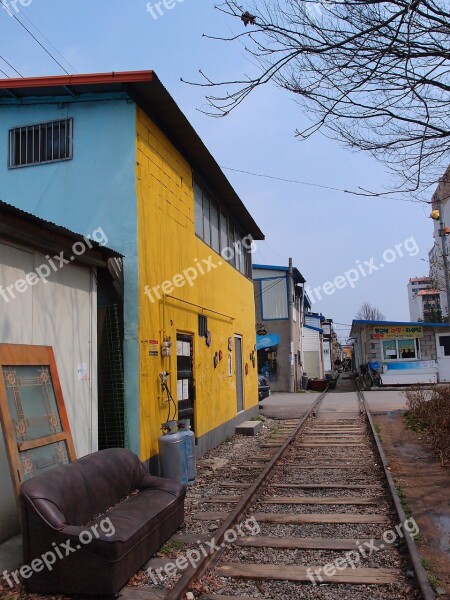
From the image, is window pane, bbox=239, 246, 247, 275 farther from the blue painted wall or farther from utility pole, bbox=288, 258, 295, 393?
utility pole, bbox=288, 258, 295, 393

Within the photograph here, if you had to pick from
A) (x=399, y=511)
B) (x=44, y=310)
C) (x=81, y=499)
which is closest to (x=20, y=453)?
(x=81, y=499)

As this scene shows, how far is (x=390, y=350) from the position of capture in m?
29.4

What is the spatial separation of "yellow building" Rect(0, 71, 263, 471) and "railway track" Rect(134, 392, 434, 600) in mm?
1672

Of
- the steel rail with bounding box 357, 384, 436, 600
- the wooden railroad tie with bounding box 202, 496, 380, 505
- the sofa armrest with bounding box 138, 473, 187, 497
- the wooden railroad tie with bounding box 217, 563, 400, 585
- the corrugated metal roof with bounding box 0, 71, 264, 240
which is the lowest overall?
the wooden railroad tie with bounding box 217, 563, 400, 585

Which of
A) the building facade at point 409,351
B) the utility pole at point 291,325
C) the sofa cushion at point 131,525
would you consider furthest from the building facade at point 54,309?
the building facade at point 409,351

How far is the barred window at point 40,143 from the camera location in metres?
8.72

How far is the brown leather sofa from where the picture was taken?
427 cm

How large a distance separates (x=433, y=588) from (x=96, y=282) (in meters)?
5.35

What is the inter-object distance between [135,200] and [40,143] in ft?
6.95

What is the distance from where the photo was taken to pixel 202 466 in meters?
9.76

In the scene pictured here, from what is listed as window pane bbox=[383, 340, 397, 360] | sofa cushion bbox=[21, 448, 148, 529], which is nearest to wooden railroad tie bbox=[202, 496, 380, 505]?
sofa cushion bbox=[21, 448, 148, 529]

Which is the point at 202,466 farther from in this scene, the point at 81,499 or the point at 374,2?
the point at 374,2

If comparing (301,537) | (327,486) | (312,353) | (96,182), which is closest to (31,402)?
(301,537)

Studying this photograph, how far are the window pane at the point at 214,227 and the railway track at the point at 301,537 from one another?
5.31m
